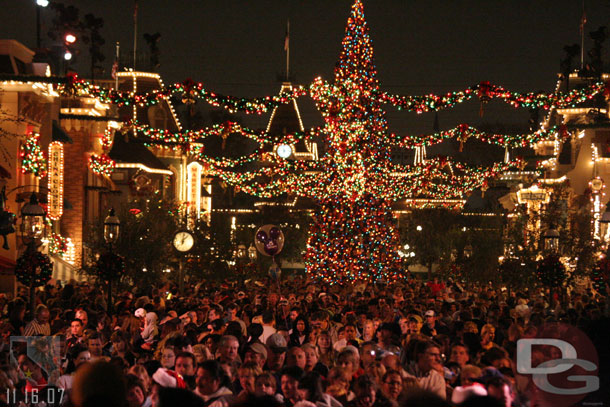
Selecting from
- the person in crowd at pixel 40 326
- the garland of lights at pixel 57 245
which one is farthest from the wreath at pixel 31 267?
the garland of lights at pixel 57 245

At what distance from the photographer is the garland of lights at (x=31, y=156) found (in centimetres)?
3359

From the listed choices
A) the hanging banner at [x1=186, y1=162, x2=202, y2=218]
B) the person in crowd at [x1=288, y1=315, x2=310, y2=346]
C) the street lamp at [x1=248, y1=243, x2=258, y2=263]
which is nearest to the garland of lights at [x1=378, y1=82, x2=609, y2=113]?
the person in crowd at [x1=288, y1=315, x2=310, y2=346]

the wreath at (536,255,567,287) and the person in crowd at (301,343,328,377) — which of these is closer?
the person in crowd at (301,343,328,377)

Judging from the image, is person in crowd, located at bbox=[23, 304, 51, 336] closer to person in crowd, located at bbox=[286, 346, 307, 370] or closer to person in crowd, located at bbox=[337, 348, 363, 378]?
person in crowd, located at bbox=[286, 346, 307, 370]

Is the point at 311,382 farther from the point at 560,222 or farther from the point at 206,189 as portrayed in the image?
the point at 206,189

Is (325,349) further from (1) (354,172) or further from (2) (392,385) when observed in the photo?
(1) (354,172)

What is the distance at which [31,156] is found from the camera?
33.8m

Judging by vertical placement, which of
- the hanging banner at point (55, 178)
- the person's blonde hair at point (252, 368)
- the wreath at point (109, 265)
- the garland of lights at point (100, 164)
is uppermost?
the garland of lights at point (100, 164)

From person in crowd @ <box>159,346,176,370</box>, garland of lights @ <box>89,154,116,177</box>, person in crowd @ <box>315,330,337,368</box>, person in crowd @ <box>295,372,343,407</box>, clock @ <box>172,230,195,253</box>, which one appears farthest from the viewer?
garland of lights @ <box>89,154,116,177</box>

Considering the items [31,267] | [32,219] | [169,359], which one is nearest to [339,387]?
[169,359]

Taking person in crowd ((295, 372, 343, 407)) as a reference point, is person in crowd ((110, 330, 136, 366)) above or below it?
below

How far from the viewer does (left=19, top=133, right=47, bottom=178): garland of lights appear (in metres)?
33.6

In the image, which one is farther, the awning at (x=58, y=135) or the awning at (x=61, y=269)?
the awning at (x=61, y=269)

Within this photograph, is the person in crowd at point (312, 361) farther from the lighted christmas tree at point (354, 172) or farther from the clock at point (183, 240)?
the lighted christmas tree at point (354, 172)
